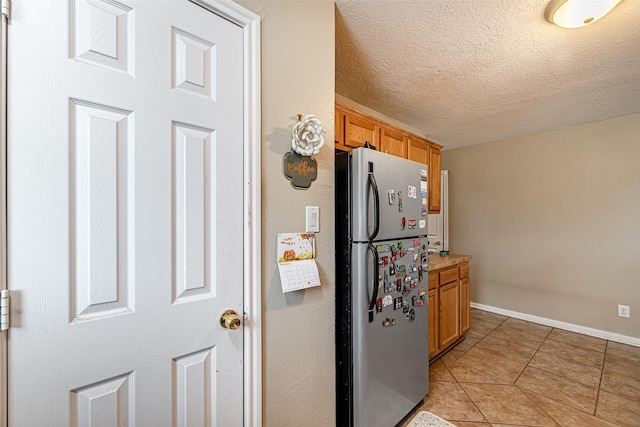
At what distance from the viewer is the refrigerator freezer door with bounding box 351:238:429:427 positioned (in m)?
1.50

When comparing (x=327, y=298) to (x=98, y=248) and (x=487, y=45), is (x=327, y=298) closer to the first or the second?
(x=98, y=248)

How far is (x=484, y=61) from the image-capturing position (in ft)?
6.40

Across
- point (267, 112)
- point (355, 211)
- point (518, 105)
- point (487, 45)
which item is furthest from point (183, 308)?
point (518, 105)

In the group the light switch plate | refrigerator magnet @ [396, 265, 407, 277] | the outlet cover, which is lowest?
the outlet cover

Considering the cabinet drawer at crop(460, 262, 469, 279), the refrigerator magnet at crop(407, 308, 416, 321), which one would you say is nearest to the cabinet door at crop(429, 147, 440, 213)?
the cabinet drawer at crop(460, 262, 469, 279)

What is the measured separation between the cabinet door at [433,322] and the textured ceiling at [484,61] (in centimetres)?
179

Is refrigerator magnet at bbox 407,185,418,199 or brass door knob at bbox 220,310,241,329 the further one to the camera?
refrigerator magnet at bbox 407,185,418,199

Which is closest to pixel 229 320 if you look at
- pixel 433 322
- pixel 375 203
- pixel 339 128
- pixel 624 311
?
pixel 375 203

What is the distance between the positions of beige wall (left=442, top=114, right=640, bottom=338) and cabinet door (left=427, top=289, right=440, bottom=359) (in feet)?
6.57

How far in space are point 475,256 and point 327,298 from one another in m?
3.50

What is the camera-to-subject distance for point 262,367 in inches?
45.3

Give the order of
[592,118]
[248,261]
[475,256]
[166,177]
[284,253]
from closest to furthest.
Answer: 1. [166,177]
2. [248,261]
3. [284,253]
4. [592,118]
5. [475,256]

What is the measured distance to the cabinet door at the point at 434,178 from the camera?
298cm

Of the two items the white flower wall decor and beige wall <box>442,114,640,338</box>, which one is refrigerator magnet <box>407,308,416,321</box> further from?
beige wall <box>442,114,640,338</box>
